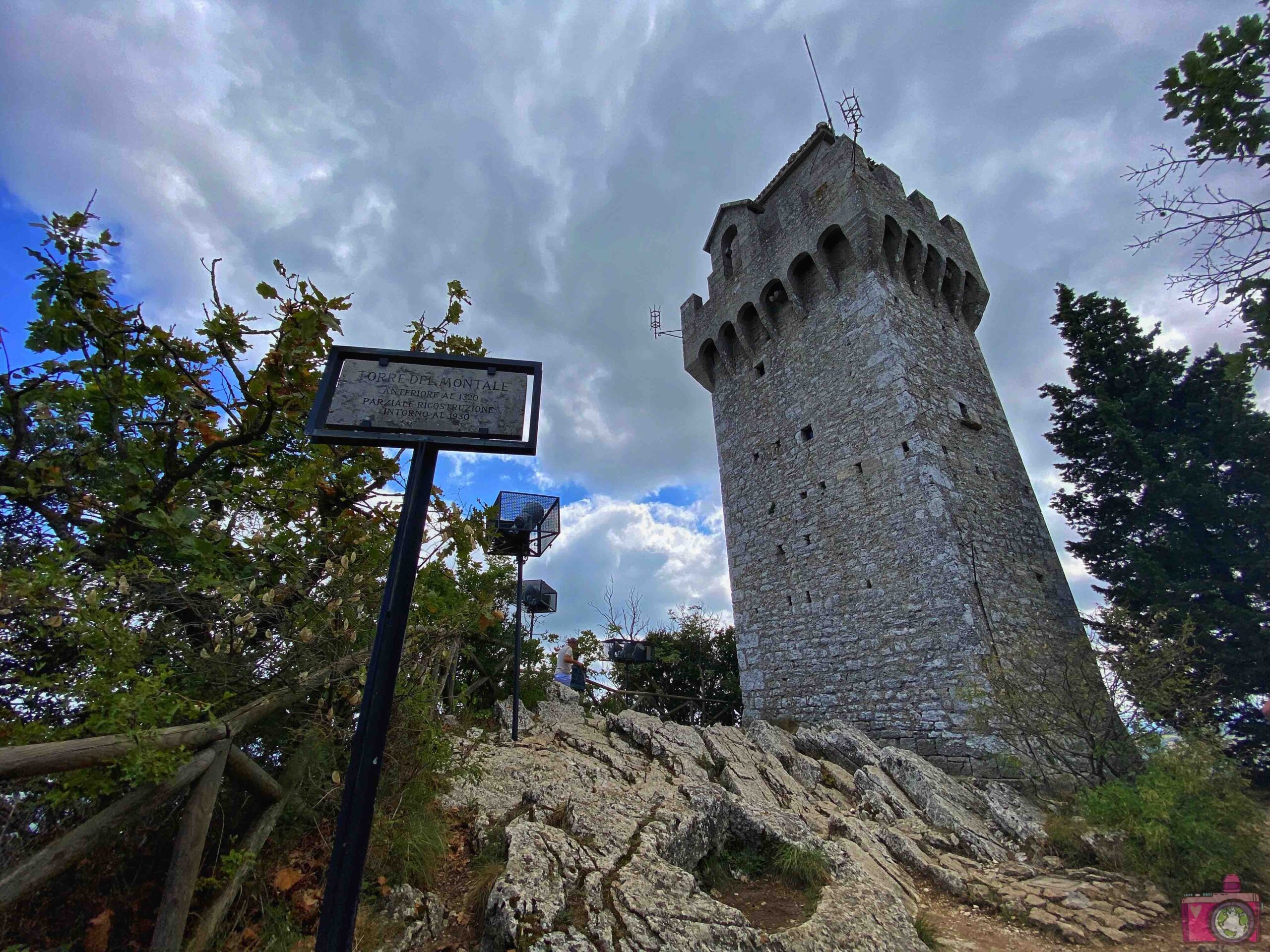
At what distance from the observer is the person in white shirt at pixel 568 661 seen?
10.1 m

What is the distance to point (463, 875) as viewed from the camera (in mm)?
3396

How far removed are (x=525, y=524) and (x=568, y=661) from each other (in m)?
4.78

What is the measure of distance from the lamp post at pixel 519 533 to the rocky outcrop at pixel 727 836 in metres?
0.71

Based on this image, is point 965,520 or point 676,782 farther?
point 965,520

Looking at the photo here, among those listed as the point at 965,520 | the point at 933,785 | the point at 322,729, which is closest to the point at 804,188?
the point at 965,520

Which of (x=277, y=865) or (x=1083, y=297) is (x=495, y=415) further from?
(x=1083, y=297)

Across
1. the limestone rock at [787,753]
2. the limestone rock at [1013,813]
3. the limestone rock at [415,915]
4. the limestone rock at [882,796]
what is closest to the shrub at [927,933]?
the limestone rock at [882,796]

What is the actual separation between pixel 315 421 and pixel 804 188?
1408cm

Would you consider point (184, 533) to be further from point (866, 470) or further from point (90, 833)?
point (866, 470)

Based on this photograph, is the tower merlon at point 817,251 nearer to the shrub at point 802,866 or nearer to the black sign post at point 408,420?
the shrub at point 802,866

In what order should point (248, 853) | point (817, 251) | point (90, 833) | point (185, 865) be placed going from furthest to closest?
point (817, 251), point (248, 853), point (185, 865), point (90, 833)

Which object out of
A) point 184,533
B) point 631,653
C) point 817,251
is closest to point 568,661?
point 631,653

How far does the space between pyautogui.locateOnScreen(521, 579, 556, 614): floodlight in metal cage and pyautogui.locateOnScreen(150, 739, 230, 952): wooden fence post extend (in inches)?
223

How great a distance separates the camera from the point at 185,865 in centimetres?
223
